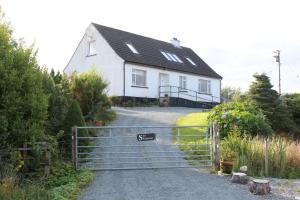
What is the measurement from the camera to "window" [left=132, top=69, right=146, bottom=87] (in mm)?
30406

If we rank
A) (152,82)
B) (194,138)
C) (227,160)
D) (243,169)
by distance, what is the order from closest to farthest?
(243,169)
(227,160)
(194,138)
(152,82)

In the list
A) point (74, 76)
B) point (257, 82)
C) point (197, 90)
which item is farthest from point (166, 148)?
point (197, 90)

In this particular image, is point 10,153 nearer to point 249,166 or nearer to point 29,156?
point 29,156

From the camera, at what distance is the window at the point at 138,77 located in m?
30.4

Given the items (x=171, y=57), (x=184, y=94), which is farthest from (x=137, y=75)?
(x=171, y=57)

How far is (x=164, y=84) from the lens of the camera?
33.4 m

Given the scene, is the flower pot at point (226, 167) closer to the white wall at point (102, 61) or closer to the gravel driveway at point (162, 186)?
the gravel driveway at point (162, 186)

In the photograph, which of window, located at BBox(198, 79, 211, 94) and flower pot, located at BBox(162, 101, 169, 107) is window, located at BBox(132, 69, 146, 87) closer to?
flower pot, located at BBox(162, 101, 169, 107)

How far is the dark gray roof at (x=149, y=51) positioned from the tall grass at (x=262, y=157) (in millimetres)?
18092

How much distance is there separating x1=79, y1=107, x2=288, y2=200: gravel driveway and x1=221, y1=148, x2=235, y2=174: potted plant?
1.67 ft

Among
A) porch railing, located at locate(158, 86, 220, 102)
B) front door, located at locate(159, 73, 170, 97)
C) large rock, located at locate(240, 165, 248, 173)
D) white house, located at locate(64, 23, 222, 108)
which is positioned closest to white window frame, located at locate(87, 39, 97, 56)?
white house, located at locate(64, 23, 222, 108)

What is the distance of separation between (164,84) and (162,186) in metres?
23.7

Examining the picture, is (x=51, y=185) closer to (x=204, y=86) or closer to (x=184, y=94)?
(x=184, y=94)

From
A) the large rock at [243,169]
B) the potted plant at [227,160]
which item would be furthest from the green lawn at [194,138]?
the large rock at [243,169]
